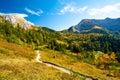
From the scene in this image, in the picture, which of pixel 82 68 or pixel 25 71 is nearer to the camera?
pixel 25 71

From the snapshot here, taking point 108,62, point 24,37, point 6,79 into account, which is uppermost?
point 24,37

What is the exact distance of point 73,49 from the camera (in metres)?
167

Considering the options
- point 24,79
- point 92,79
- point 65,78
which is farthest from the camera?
point 92,79

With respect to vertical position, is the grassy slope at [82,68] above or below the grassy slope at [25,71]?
below

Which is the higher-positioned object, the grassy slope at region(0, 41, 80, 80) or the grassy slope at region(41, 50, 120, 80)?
the grassy slope at region(0, 41, 80, 80)

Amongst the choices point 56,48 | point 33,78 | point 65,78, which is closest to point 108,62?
point 56,48

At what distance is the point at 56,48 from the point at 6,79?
4844 inches

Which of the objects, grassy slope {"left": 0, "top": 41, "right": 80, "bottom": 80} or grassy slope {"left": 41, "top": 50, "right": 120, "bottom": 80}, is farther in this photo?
grassy slope {"left": 41, "top": 50, "right": 120, "bottom": 80}

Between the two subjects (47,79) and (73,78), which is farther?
(73,78)

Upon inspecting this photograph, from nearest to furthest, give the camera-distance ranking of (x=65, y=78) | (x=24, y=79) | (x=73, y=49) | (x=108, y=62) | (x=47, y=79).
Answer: (x=24, y=79), (x=47, y=79), (x=65, y=78), (x=108, y=62), (x=73, y=49)

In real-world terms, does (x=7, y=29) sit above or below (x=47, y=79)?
above

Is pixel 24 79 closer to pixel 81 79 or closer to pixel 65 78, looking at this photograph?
pixel 65 78

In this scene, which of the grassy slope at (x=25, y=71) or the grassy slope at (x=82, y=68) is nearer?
the grassy slope at (x=25, y=71)

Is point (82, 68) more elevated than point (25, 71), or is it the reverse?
point (25, 71)
